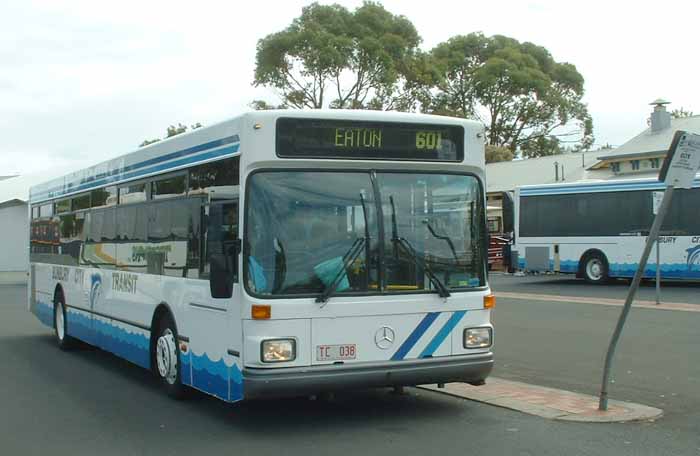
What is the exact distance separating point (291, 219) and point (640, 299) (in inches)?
648

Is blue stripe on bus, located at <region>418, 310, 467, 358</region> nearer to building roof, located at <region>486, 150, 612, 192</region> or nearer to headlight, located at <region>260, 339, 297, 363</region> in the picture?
headlight, located at <region>260, 339, 297, 363</region>

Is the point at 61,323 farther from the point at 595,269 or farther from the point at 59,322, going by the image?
the point at 595,269

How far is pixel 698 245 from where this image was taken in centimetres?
2605

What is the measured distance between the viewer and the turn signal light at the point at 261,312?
7777mm

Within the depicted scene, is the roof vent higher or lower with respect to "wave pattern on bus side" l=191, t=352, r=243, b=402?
higher

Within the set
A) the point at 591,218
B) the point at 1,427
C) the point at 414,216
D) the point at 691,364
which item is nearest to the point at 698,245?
the point at 591,218

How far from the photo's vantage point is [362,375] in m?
7.99

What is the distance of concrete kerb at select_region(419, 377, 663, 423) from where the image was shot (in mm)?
8617

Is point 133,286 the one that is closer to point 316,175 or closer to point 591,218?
point 316,175

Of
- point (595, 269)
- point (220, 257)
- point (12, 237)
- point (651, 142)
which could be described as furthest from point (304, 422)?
point (12, 237)

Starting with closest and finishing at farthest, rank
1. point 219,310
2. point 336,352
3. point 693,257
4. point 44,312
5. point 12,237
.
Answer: point 336,352 → point 219,310 → point 44,312 → point 693,257 → point 12,237

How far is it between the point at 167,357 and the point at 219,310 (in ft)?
5.88

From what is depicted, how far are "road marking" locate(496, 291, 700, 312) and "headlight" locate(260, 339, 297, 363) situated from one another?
1338 cm

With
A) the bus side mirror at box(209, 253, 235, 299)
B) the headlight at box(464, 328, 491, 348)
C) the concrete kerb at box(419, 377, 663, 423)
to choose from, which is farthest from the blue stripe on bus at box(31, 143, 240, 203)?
the concrete kerb at box(419, 377, 663, 423)
